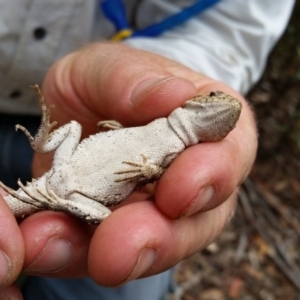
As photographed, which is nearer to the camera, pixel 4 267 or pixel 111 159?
pixel 4 267

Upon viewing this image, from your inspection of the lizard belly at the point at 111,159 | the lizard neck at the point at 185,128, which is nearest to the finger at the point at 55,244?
the lizard belly at the point at 111,159

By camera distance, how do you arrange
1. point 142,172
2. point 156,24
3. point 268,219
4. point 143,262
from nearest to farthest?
point 143,262 → point 142,172 → point 156,24 → point 268,219

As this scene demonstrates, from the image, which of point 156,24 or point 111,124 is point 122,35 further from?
point 111,124

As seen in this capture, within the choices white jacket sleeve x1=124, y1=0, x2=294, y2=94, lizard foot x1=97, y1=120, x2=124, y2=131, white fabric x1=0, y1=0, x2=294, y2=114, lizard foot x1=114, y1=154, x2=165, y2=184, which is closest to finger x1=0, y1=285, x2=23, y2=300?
lizard foot x1=114, y1=154, x2=165, y2=184

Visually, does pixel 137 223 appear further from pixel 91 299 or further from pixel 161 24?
pixel 161 24

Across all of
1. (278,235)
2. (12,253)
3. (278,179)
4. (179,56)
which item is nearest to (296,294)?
(278,235)

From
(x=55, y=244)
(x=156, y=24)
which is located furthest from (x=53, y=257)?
(x=156, y=24)
